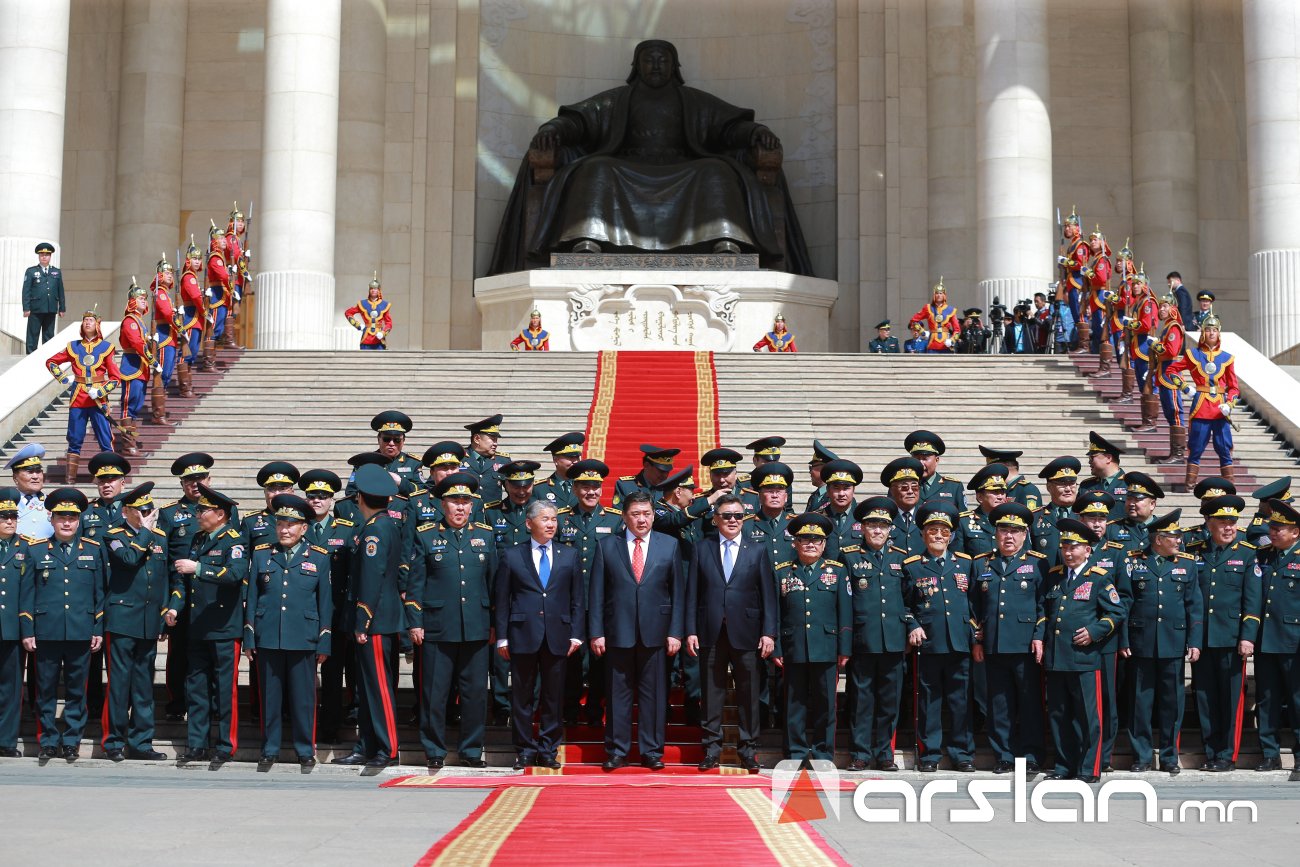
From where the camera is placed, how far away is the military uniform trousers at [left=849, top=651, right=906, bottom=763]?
35.8 feet

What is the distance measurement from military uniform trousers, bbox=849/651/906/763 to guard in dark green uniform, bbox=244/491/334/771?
3355 millimetres

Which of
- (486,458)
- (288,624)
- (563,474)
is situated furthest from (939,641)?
(288,624)

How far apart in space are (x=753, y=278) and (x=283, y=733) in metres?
18.2

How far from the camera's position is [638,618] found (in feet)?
35.3

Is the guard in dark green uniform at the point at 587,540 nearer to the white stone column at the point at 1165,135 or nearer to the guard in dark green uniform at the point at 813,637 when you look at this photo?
the guard in dark green uniform at the point at 813,637

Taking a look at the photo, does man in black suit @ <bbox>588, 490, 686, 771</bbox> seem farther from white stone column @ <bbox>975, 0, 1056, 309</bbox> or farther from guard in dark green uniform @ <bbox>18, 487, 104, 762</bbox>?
white stone column @ <bbox>975, 0, 1056, 309</bbox>

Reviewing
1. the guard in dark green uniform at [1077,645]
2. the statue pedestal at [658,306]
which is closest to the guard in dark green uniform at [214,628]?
the guard in dark green uniform at [1077,645]

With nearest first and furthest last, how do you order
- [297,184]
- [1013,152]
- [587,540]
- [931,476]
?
[587,540], [931,476], [297,184], [1013,152]

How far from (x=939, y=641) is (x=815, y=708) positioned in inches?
35.2

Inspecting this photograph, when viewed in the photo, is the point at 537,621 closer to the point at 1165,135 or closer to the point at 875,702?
the point at 875,702

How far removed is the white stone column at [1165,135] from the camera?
30031 millimetres

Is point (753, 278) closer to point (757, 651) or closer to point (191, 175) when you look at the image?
point (191, 175)

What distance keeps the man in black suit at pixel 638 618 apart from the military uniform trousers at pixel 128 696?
9.59 feet

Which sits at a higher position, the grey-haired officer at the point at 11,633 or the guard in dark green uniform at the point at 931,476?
the guard in dark green uniform at the point at 931,476
